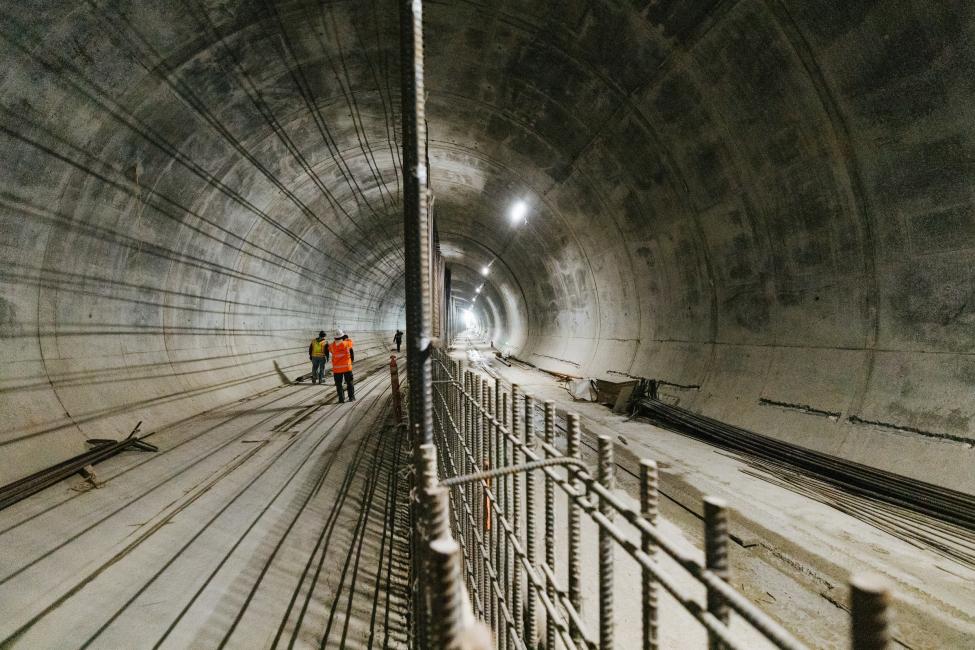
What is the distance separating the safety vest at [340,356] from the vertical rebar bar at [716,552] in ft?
28.8

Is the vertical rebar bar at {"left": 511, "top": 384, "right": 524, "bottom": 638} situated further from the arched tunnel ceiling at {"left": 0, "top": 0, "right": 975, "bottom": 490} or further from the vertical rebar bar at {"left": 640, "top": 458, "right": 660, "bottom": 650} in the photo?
the arched tunnel ceiling at {"left": 0, "top": 0, "right": 975, "bottom": 490}

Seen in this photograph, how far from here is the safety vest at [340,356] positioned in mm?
8961

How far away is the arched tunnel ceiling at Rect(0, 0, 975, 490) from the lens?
13.1ft

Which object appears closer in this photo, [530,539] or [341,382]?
[530,539]

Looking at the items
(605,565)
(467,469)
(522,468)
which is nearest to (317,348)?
(467,469)

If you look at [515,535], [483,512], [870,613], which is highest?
[870,613]

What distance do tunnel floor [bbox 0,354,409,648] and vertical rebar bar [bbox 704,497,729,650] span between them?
2.16 m

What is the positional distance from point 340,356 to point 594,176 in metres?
6.43

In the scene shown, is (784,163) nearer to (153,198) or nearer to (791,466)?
(791,466)

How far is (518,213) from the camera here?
38.0 ft

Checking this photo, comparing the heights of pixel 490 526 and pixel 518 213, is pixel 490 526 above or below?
below

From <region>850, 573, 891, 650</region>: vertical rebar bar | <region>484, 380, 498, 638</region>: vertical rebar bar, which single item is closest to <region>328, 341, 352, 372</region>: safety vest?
<region>484, 380, 498, 638</region>: vertical rebar bar

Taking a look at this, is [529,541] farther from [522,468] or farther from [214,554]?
[214,554]

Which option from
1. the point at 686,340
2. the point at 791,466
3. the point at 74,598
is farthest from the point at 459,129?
the point at 74,598
